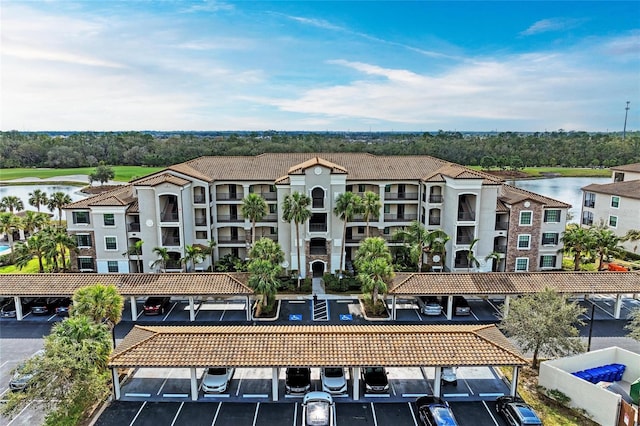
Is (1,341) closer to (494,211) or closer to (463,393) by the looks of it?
(463,393)

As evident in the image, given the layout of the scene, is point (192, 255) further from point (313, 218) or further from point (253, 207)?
point (313, 218)

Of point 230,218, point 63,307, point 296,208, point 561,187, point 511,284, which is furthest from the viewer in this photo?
point 561,187

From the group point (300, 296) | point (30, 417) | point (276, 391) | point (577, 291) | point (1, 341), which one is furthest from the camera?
point (300, 296)

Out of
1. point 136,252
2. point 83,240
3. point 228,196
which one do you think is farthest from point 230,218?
point 83,240

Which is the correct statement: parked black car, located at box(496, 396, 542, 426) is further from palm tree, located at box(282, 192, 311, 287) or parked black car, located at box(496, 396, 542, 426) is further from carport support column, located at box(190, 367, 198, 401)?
palm tree, located at box(282, 192, 311, 287)

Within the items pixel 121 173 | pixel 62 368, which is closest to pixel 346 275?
pixel 62 368

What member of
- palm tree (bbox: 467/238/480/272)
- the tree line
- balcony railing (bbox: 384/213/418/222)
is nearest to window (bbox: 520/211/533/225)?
palm tree (bbox: 467/238/480/272)

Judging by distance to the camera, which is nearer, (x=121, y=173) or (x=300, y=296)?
(x=300, y=296)
